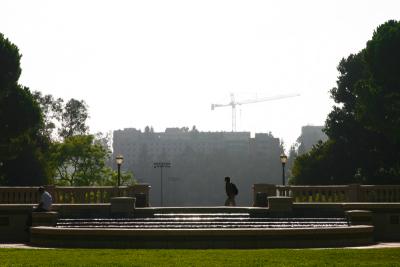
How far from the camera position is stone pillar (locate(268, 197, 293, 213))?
31.4m

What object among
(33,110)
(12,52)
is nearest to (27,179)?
(33,110)

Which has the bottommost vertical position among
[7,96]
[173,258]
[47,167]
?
[173,258]

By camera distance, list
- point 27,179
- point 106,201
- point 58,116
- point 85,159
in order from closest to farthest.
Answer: point 106,201 → point 27,179 → point 85,159 → point 58,116

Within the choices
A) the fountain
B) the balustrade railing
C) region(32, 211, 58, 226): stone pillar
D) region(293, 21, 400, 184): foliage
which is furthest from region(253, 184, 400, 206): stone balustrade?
region(293, 21, 400, 184): foliage

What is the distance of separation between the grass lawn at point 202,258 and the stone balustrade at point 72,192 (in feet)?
42.1

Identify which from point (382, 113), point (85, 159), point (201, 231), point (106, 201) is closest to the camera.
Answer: point (201, 231)

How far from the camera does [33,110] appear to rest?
188ft

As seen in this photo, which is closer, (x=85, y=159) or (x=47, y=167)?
→ (x=47, y=167)

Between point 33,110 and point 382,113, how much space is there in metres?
28.4

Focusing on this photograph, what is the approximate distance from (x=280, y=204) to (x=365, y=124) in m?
Result: 30.0

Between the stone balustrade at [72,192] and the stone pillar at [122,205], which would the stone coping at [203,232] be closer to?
the stone pillar at [122,205]

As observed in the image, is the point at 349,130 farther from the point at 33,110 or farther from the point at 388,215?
the point at 388,215

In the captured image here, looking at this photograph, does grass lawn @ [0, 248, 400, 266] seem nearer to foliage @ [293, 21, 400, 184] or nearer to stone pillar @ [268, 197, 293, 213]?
stone pillar @ [268, 197, 293, 213]

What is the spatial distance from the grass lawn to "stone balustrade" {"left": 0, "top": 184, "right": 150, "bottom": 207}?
12.8m
